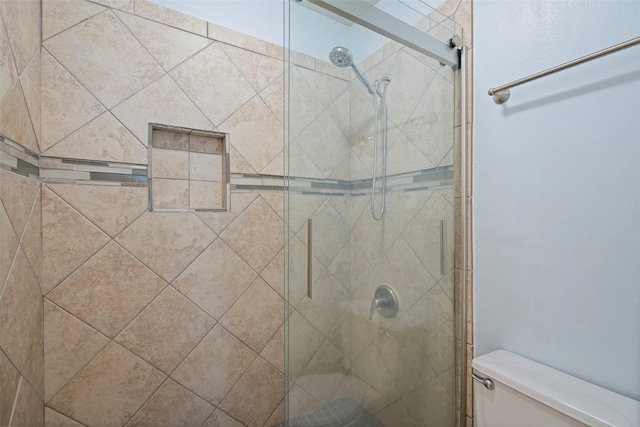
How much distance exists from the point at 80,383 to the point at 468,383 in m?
1.63

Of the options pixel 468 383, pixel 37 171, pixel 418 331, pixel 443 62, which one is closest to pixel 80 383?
pixel 37 171

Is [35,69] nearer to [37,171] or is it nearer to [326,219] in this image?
[37,171]

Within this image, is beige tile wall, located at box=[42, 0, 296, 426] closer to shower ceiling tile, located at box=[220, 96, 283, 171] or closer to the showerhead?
shower ceiling tile, located at box=[220, 96, 283, 171]

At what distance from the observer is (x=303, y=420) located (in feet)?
3.48

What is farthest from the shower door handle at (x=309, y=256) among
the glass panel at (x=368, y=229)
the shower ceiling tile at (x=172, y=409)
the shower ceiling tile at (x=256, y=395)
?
the shower ceiling tile at (x=172, y=409)

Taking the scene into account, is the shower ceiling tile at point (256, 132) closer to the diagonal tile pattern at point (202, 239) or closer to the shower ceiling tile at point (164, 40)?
the diagonal tile pattern at point (202, 239)

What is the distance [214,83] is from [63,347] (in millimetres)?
1362

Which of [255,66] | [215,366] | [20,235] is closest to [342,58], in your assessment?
[255,66]

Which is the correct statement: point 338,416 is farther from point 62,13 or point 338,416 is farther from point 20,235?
point 62,13

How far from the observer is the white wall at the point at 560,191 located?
2.63 feet

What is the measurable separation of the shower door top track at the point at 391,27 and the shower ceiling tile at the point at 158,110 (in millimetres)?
798

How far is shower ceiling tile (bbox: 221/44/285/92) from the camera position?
1.55m

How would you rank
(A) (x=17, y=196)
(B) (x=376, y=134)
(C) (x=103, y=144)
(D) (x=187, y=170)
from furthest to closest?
(D) (x=187, y=170), (C) (x=103, y=144), (B) (x=376, y=134), (A) (x=17, y=196)

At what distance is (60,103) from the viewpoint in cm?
117
